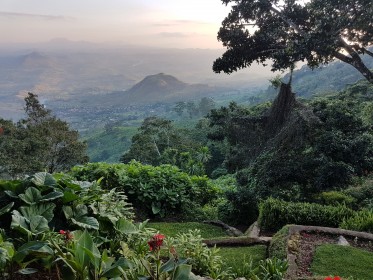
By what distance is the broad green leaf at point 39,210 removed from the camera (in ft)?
11.4

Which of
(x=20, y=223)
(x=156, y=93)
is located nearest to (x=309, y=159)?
(x=20, y=223)

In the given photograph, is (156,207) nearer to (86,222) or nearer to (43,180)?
(43,180)

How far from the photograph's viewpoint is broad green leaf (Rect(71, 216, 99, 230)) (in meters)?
3.52

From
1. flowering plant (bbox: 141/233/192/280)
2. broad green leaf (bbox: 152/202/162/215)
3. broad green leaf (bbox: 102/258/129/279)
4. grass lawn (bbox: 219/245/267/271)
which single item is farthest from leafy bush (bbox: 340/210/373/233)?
broad green leaf (bbox: 102/258/129/279)

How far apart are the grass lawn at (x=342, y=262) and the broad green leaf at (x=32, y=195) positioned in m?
3.10

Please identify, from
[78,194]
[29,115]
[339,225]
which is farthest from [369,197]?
[29,115]

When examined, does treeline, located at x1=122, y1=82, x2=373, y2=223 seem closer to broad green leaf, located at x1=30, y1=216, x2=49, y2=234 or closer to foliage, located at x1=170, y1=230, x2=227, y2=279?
foliage, located at x1=170, y1=230, x2=227, y2=279

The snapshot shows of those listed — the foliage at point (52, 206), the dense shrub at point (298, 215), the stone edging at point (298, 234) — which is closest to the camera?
the foliage at point (52, 206)

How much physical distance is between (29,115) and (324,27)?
18556 millimetres

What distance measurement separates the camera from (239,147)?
1168 cm

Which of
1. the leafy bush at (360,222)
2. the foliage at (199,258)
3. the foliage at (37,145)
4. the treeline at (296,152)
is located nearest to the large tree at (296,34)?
the treeline at (296,152)

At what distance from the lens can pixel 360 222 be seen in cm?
603

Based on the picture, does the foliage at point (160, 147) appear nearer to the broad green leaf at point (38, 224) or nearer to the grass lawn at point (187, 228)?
the grass lawn at point (187, 228)

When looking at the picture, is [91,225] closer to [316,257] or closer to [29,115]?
[316,257]
